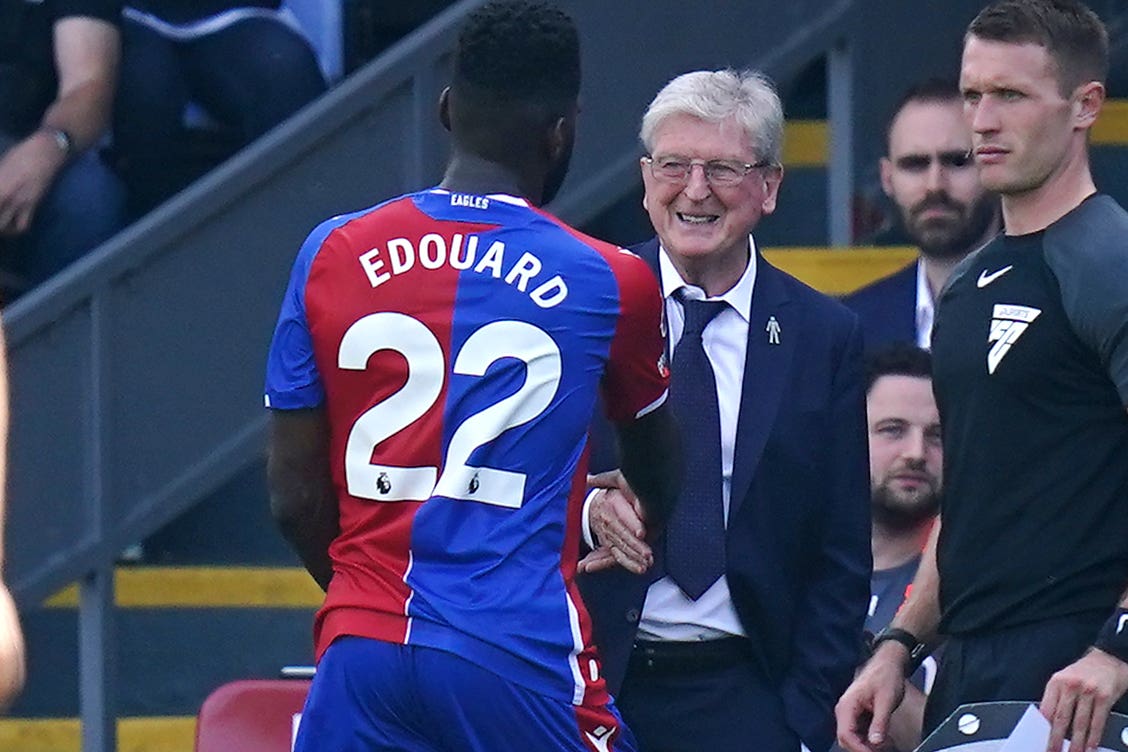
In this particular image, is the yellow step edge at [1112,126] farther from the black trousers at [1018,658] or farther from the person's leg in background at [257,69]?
the black trousers at [1018,658]

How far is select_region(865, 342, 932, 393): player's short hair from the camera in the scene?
5250mm

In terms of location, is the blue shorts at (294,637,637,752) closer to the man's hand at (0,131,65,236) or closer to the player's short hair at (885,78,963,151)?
the player's short hair at (885,78,963,151)

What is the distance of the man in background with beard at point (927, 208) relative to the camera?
583cm

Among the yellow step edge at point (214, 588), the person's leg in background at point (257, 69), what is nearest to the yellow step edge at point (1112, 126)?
the person's leg in background at point (257, 69)

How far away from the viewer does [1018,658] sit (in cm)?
362

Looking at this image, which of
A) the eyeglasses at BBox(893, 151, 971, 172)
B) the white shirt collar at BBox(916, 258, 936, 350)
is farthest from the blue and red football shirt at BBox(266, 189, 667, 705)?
the eyeglasses at BBox(893, 151, 971, 172)

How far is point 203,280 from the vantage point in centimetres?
621

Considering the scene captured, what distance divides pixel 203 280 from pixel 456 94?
8.40ft

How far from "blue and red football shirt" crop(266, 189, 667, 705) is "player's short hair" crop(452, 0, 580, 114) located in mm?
181

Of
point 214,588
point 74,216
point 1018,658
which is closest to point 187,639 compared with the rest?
point 214,588

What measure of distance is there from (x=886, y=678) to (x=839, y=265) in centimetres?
291

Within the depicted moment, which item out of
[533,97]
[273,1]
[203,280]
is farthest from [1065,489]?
[273,1]

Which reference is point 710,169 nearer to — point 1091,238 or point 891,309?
point 1091,238

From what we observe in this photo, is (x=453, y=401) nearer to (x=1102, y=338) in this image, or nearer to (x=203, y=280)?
(x=1102, y=338)
